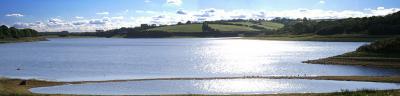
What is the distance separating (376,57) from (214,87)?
42725 mm

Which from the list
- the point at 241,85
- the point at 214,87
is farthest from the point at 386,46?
the point at 214,87

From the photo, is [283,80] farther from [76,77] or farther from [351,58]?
[351,58]

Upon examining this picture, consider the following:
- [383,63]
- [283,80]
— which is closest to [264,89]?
[283,80]

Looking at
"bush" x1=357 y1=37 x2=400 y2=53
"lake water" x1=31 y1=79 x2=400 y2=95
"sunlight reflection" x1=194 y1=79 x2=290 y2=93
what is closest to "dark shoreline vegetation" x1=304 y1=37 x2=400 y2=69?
"bush" x1=357 y1=37 x2=400 y2=53

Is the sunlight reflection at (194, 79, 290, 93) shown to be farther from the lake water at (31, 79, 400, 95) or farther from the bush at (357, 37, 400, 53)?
the bush at (357, 37, 400, 53)

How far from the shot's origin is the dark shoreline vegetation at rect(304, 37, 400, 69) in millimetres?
89075

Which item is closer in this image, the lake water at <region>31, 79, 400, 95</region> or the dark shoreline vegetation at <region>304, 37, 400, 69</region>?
the lake water at <region>31, 79, 400, 95</region>

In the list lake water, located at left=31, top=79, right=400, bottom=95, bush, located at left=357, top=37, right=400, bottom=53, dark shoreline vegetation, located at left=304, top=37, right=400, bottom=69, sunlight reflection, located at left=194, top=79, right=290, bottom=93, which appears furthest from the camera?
bush, located at left=357, top=37, right=400, bottom=53

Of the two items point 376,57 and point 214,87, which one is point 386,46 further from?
point 214,87

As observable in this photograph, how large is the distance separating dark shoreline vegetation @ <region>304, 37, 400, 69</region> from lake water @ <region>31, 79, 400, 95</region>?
2613 centimetres

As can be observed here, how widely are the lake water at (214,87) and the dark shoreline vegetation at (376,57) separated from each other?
2613 cm

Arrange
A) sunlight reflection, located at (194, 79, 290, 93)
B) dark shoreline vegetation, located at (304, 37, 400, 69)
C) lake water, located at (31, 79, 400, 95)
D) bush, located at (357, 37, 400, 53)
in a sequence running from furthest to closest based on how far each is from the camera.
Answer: bush, located at (357, 37, 400, 53), dark shoreline vegetation, located at (304, 37, 400, 69), sunlight reflection, located at (194, 79, 290, 93), lake water, located at (31, 79, 400, 95)

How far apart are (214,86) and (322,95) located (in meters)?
22.4

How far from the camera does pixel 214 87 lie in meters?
59.8
